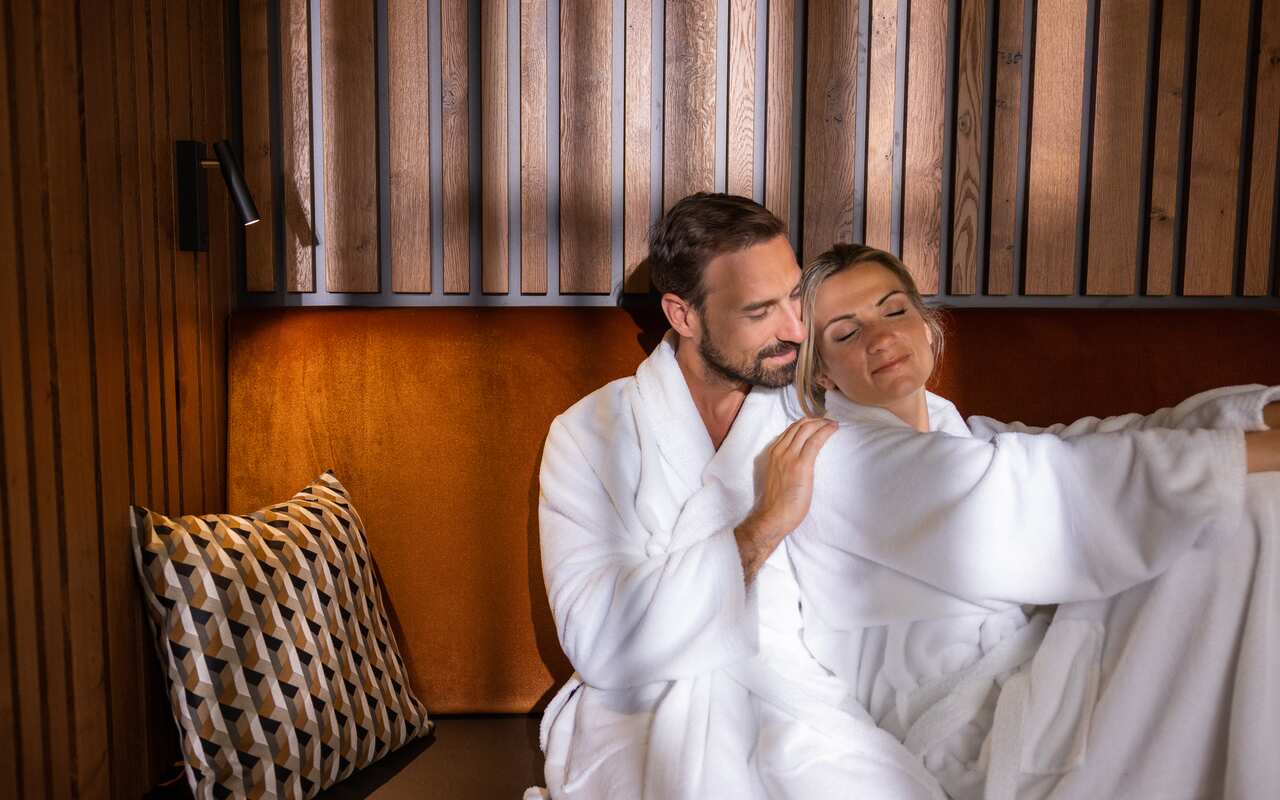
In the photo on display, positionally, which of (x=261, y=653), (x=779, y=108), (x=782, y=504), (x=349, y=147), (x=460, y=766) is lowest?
(x=460, y=766)

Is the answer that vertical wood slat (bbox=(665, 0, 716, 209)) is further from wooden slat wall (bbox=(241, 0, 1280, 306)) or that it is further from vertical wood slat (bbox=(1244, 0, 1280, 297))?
vertical wood slat (bbox=(1244, 0, 1280, 297))

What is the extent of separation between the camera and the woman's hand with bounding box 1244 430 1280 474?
1341 mm

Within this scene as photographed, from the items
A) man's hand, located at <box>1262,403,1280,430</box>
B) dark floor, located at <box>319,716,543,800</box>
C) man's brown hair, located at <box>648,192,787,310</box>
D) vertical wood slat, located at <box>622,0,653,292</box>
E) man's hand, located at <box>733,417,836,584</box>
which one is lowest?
dark floor, located at <box>319,716,543,800</box>

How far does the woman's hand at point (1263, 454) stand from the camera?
4.40ft

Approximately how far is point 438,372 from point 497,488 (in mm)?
254

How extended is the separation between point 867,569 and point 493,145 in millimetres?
1199

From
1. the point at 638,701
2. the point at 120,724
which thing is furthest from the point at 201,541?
the point at 638,701

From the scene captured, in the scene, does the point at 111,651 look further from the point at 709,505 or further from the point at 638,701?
the point at 709,505

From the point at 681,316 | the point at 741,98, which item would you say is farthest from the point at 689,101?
the point at 681,316

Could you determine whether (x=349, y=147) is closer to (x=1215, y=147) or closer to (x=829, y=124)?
(x=829, y=124)

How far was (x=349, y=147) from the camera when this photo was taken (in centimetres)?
211

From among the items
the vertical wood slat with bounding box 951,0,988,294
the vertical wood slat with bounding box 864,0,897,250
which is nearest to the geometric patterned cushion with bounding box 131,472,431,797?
the vertical wood slat with bounding box 864,0,897,250

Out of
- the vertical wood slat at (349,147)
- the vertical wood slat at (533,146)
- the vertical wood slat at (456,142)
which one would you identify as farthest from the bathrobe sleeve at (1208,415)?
the vertical wood slat at (349,147)

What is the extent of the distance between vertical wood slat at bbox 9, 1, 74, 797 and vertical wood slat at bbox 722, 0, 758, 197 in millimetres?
1306
